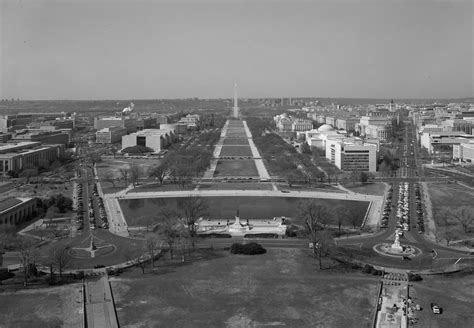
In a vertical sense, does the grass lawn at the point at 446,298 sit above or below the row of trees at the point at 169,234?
below

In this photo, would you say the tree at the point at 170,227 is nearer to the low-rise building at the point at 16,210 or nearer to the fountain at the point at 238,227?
the fountain at the point at 238,227

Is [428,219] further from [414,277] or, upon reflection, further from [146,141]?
[146,141]

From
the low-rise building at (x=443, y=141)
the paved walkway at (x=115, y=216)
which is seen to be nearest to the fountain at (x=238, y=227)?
the paved walkway at (x=115, y=216)

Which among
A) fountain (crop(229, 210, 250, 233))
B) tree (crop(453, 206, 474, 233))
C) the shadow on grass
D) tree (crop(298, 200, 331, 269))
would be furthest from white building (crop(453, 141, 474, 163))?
the shadow on grass

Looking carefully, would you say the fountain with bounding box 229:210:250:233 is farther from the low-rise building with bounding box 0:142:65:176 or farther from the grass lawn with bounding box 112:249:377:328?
the low-rise building with bounding box 0:142:65:176

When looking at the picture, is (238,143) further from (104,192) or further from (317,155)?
(104,192)
